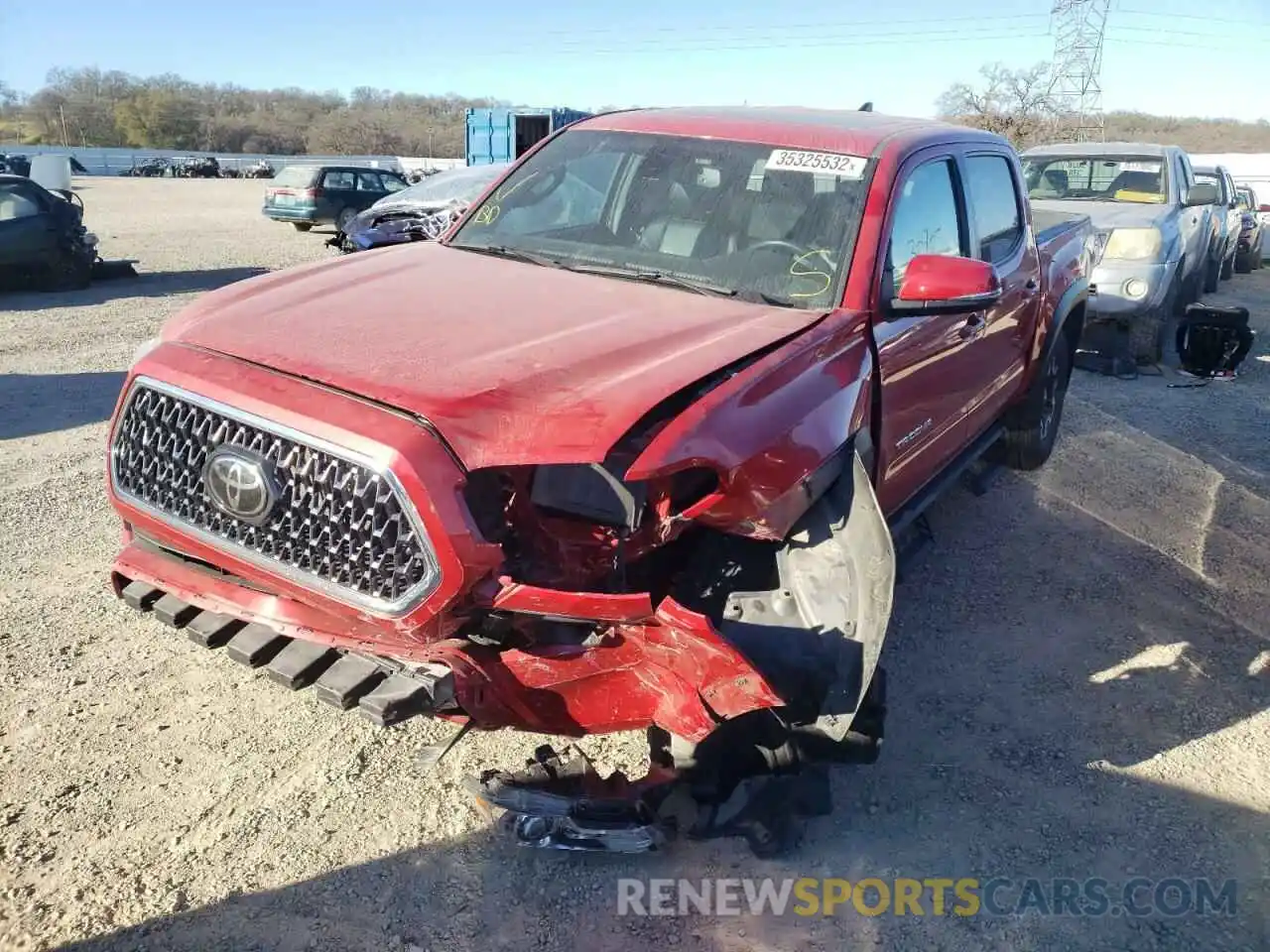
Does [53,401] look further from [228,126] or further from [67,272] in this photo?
[228,126]

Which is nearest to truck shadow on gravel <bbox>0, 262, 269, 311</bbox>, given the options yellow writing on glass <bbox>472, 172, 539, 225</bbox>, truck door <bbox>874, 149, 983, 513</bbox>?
yellow writing on glass <bbox>472, 172, 539, 225</bbox>

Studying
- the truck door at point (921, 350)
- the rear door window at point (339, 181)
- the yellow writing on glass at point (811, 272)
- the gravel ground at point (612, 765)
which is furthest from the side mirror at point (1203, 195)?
the rear door window at point (339, 181)

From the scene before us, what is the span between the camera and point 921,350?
3.61m

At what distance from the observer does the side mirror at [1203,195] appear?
9.40 metres

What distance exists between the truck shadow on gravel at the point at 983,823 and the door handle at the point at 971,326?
1217 mm

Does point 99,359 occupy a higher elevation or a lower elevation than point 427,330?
lower

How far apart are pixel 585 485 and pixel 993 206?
3.21 meters

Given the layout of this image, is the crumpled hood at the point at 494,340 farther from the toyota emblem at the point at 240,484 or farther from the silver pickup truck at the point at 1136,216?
the silver pickup truck at the point at 1136,216

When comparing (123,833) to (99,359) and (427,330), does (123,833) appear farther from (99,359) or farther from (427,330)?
(99,359)

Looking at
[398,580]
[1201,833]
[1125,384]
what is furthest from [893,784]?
[1125,384]

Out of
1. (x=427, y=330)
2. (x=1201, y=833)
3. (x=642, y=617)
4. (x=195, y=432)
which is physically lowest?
(x=1201, y=833)

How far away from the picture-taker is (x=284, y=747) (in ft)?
10.4

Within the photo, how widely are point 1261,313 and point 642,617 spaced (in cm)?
1409

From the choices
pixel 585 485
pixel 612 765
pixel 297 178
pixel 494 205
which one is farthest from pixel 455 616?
pixel 297 178
